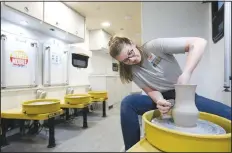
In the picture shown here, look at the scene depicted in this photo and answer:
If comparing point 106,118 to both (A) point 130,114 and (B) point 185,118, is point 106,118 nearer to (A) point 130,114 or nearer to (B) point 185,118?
(A) point 130,114

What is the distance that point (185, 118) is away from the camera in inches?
9.8

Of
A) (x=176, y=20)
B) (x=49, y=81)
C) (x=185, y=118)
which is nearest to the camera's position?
(x=185, y=118)

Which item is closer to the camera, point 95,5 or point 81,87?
point 95,5

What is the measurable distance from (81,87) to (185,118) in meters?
1.93

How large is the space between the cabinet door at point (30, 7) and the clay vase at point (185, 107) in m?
1.07

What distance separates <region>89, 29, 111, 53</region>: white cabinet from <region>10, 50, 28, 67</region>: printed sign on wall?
1291 millimetres

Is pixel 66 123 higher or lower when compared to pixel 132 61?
lower

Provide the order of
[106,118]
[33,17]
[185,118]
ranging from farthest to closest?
[106,118], [33,17], [185,118]

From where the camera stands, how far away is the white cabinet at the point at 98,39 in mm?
2195

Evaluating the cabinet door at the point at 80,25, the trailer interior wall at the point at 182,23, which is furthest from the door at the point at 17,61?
the trailer interior wall at the point at 182,23

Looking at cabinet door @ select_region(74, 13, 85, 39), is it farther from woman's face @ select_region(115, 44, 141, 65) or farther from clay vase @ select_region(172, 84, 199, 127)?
clay vase @ select_region(172, 84, 199, 127)

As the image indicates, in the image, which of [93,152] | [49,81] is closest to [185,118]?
[93,152]

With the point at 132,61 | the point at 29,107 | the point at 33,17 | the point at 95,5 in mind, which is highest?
the point at 95,5

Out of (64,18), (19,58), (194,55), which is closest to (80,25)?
(64,18)
